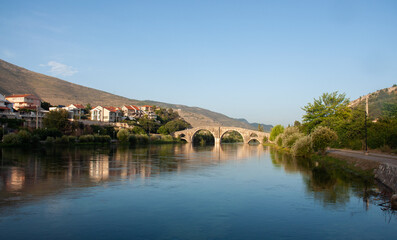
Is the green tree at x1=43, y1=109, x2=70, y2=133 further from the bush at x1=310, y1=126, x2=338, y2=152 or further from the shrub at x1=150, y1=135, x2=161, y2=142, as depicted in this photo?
the bush at x1=310, y1=126, x2=338, y2=152

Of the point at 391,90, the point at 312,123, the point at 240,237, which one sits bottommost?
the point at 240,237

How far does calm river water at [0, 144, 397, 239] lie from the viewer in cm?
1131

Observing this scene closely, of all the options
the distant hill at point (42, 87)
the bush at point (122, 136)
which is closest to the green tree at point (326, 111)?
the bush at point (122, 136)

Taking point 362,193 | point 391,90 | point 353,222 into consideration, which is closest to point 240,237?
point 353,222

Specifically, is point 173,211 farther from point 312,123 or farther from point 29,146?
point 29,146

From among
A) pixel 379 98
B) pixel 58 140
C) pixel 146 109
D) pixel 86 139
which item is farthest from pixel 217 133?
pixel 58 140

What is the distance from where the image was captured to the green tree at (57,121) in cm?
6450

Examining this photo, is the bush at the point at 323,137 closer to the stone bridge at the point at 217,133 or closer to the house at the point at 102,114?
the stone bridge at the point at 217,133

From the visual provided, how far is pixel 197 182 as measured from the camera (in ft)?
73.0

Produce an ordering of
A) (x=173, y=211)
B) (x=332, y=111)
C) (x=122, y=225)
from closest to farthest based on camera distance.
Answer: (x=122, y=225), (x=173, y=211), (x=332, y=111)

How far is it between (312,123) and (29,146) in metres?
44.6

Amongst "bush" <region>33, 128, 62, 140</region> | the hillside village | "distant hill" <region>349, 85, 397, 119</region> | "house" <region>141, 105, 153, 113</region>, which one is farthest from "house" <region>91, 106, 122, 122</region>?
"distant hill" <region>349, 85, 397, 119</region>

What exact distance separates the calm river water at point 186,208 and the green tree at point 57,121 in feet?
144

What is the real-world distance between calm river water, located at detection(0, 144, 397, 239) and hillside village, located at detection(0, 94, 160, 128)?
50689 mm
